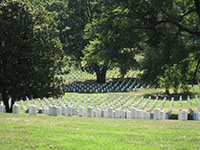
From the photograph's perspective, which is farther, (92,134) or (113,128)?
(113,128)

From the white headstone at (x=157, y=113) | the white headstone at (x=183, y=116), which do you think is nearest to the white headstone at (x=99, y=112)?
the white headstone at (x=157, y=113)

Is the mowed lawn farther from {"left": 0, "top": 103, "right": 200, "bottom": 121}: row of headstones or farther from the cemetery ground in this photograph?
Result: {"left": 0, "top": 103, "right": 200, "bottom": 121}: row of headstones

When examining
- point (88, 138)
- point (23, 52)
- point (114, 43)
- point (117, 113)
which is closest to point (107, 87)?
point (114, 43)

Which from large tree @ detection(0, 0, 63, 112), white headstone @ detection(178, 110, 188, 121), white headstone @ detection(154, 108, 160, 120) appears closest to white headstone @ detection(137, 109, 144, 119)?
white headstone @ detection(154, 108, 160, 120)

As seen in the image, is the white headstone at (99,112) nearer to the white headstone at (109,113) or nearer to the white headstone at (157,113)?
the white headstone at (109,113)

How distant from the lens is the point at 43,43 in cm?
1828

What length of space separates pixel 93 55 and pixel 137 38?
3.84 meters

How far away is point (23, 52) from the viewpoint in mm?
16859

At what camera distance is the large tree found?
55.1 feet

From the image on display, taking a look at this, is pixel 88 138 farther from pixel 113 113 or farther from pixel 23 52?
pixel 23 52

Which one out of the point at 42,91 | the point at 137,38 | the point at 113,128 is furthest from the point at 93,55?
the point at 113,128

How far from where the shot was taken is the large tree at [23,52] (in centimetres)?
1678

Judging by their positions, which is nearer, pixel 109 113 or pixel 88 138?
pixel 88 138

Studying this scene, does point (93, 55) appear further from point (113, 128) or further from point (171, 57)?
point (113, 128)
